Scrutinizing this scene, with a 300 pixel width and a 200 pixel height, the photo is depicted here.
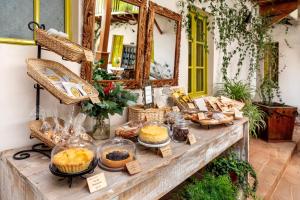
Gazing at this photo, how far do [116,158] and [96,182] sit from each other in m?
0.17

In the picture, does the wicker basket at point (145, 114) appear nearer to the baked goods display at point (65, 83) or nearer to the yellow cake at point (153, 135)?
the yellow cake at point (153, 135)

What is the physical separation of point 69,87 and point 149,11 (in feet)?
3.56

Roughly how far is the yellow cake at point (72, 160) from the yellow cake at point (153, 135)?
0.33m

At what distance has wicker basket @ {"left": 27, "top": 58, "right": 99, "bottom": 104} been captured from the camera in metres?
1.01

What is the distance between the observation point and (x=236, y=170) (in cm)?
193

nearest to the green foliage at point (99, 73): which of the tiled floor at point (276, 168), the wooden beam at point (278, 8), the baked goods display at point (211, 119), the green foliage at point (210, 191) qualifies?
the baked goods display at point (211, 119)

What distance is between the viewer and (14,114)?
1.17 meters

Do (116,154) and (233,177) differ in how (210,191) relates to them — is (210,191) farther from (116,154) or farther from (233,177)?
(116,154)

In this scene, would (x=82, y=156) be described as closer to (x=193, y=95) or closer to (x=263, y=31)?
(x=193, y=95)

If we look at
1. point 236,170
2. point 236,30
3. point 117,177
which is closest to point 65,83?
point 117,177

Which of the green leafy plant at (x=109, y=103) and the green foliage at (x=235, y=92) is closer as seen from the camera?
the green leafy plant at (x=109, y=103)

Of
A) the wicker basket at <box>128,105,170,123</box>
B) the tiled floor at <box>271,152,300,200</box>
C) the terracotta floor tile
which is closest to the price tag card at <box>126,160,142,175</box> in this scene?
the wicker basket at <box>128,105,170,123</box>

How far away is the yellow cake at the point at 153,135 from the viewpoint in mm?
1148

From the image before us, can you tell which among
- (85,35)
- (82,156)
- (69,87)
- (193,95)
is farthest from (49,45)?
(193,95)
